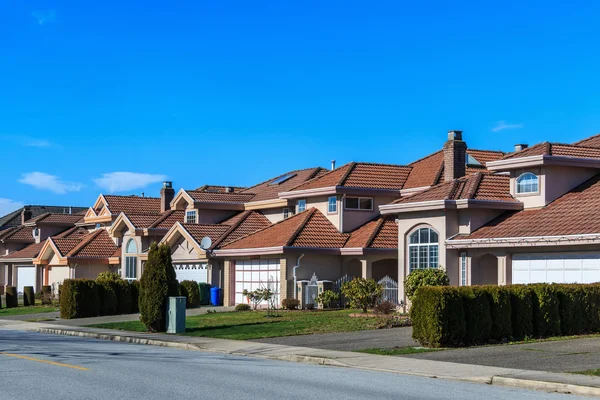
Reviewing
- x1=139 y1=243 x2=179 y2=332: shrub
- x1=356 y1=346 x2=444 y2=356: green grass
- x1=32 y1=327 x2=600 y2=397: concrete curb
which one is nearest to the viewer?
x1=32 y1=327 x2=600 y2=397: concrete curb

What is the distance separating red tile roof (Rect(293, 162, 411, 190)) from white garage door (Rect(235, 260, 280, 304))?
455 cm

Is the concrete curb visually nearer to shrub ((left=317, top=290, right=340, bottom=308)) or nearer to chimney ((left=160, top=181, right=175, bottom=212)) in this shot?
shrub ((left=317, top=290, right=340, bottom=308))

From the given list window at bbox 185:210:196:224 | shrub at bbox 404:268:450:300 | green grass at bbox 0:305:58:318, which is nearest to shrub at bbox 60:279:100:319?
green grass at bbox 0:305:58:318

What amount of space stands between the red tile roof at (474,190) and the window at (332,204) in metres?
7.40

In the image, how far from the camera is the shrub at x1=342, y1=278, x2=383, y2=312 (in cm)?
3534

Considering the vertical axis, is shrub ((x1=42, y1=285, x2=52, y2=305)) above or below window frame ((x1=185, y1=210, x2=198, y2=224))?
below

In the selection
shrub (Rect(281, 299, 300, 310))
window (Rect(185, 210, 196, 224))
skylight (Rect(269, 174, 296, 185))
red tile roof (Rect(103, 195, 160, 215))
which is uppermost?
skylight (Rect(269, 174, 296, 185))

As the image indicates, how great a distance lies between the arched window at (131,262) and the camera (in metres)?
56.1

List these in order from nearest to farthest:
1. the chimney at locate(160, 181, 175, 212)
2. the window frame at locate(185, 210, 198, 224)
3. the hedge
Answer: the hedge → the window frame at locate(185, 210, 198, 224) → the chimney at locate(160, 181, 175, 212)

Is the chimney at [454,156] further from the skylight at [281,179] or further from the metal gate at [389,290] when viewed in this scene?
the skylight at [281,179]

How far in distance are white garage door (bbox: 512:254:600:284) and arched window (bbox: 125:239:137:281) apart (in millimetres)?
30026

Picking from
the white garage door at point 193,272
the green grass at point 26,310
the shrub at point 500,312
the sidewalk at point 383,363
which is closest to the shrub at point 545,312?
the shrub at point 500,312

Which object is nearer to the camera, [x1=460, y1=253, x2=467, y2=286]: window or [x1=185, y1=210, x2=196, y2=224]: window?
[x1=460, y1=253, x2=467, y2=286]: window

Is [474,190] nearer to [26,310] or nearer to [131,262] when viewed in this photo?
[26,310]
